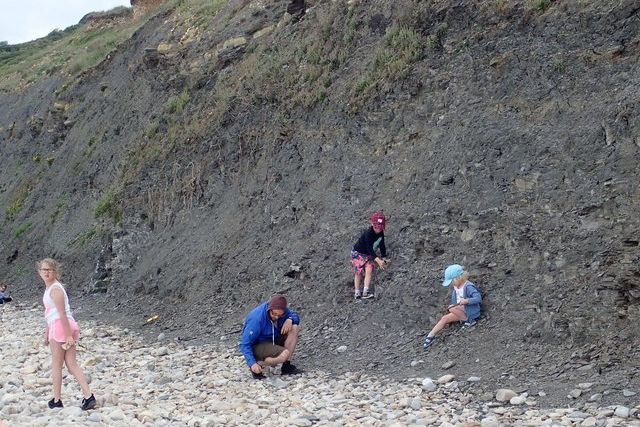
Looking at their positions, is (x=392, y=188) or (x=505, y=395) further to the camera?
(x=392, y=188)

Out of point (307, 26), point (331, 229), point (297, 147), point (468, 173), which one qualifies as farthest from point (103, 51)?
point (468, 173)

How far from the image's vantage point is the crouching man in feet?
28.1

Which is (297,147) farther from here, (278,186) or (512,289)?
(512,289)

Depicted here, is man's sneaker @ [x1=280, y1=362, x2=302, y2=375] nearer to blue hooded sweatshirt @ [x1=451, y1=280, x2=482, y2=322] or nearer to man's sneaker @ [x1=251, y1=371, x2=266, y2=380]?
man's sneaker @ [x1=251, y1=371, x2=266, y2=380]

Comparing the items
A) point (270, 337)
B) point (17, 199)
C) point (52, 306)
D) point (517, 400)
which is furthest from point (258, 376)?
point (17, 199)

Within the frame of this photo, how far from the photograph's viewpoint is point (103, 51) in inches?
1212

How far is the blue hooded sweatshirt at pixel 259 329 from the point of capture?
8.62m

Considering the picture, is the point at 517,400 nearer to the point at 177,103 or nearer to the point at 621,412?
the point at 621,412

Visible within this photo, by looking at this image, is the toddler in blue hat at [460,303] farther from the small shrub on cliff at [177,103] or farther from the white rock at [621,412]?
the small shrub on cliff at [177,103]

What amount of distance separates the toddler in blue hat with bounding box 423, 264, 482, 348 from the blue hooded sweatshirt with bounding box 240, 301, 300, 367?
1782mm

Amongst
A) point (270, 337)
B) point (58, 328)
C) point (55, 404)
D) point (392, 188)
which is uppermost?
point (392, 188)

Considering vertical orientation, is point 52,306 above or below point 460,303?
above

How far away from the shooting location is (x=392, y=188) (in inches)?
455

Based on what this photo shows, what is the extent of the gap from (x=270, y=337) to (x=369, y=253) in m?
2.31
